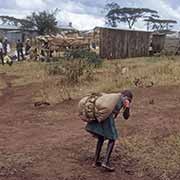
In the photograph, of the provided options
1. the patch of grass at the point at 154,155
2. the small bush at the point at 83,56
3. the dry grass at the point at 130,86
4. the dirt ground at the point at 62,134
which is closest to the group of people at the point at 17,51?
the dry grass at the point at 130,86

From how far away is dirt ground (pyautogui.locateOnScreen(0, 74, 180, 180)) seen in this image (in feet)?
18.8

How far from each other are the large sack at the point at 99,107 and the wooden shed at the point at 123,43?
2064 cm

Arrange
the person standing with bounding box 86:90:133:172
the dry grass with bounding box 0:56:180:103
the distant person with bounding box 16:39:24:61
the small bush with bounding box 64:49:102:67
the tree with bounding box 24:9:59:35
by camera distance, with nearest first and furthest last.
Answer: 1. the person standing with bounding box 86:90:133:172
2. the dry grass with bounding box 0:56:180:103
3. the small bush with bounding box 64:49:102:67
4. the distant person with bounding box 16:39:24:61
5. the tree with bounding box 24:9:59:35

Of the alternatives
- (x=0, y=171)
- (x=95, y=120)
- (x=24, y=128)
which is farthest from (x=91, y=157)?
(x=24, y=128)

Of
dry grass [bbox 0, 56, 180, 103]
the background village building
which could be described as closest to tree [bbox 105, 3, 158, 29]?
the background village building

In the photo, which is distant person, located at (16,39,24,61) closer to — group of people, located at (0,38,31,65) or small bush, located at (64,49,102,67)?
group of people, located at (0,38,31,65)

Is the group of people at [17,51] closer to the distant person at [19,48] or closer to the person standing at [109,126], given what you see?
the distant person at [19,48]

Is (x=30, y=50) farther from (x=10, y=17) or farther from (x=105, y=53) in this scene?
(x=10, y=17)

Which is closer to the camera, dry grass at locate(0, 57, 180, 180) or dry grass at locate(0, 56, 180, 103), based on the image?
dry grass at locate(0, 57, 180, 180)

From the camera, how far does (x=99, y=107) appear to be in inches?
220

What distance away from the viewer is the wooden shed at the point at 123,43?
26.3 metres

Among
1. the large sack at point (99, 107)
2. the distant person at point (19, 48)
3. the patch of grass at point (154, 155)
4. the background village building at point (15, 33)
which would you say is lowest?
the background village building at point (15, 33)

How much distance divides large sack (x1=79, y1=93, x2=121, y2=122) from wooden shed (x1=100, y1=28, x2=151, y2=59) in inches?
813

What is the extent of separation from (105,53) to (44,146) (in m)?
19.8
